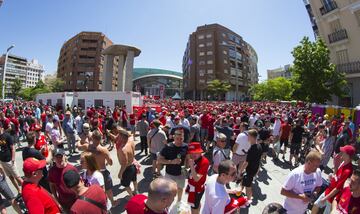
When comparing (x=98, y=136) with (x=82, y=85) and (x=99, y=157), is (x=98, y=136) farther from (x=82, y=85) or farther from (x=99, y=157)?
(x=82, y=85)

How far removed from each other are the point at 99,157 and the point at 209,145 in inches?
297

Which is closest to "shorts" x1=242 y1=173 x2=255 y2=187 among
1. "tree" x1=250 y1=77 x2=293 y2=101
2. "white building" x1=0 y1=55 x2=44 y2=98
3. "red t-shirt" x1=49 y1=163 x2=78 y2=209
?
"red t-shirt" x1=49 y1=163 x2=78 y2=209

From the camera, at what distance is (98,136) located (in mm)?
5359

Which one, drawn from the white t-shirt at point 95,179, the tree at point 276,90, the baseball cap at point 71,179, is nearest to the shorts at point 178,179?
the white t-shirt at point 95,179

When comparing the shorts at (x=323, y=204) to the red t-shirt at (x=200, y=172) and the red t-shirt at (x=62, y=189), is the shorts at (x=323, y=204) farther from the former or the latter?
the red t-shirt at (x=62, y=189)

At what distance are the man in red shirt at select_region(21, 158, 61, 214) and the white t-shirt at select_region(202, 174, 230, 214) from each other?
1.78 m

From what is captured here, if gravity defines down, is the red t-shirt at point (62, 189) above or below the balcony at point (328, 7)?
below

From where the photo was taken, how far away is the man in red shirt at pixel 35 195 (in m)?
2.96

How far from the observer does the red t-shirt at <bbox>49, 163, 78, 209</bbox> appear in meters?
3.86

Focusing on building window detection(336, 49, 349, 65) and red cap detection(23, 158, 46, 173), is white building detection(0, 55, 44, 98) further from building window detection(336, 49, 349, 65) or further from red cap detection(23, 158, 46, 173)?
red cap detection(23, 158, 46, 173)

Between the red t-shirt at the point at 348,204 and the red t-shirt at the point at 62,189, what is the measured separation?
3.55 m

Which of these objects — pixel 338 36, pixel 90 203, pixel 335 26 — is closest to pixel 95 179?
pixel 90 203

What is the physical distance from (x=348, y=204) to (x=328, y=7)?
1204 inches

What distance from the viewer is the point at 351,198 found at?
3.41 metres
